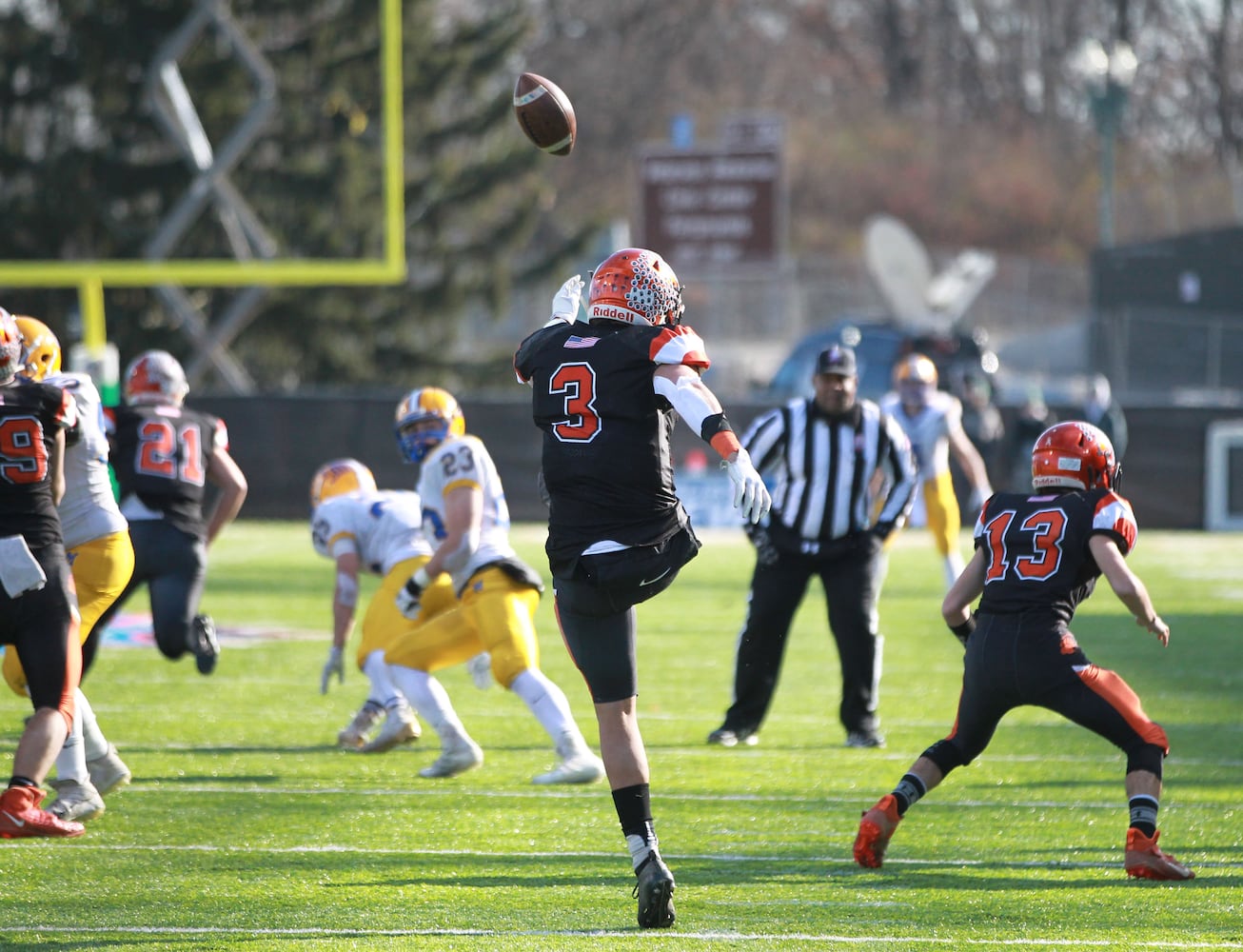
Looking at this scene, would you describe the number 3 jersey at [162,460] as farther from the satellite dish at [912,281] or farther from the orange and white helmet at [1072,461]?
the satellite dish at [912,281]

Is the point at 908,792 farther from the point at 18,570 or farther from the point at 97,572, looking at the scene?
the point at 97,572

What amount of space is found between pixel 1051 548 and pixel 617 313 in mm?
1441

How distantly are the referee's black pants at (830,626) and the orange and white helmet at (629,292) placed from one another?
287cm

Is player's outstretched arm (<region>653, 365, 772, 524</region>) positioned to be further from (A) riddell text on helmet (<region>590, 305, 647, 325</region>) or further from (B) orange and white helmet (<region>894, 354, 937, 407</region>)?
(B) orange and white helmet (<region>894, 354, 937, 407</region>)

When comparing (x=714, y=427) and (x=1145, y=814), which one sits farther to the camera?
(x=1145, y=814)

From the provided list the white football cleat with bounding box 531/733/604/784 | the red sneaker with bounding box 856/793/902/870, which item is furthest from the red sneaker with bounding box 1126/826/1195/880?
the white football cleat with bounding box 531/733/604/784

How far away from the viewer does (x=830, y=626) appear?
7480mm

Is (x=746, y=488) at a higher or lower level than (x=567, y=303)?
lower

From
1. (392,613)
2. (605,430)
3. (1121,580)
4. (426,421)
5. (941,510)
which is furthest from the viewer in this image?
(941,510)

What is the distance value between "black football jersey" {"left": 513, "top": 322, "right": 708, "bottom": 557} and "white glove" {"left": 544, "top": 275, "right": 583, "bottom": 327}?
273mm

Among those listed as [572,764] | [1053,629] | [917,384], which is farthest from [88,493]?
[917,384]

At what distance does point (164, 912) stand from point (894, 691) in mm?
5083

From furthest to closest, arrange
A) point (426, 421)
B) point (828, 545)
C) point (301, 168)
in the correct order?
point (301, 168)
point (828, 545)
point (426, 421)

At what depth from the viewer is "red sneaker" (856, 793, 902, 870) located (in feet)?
16.7
